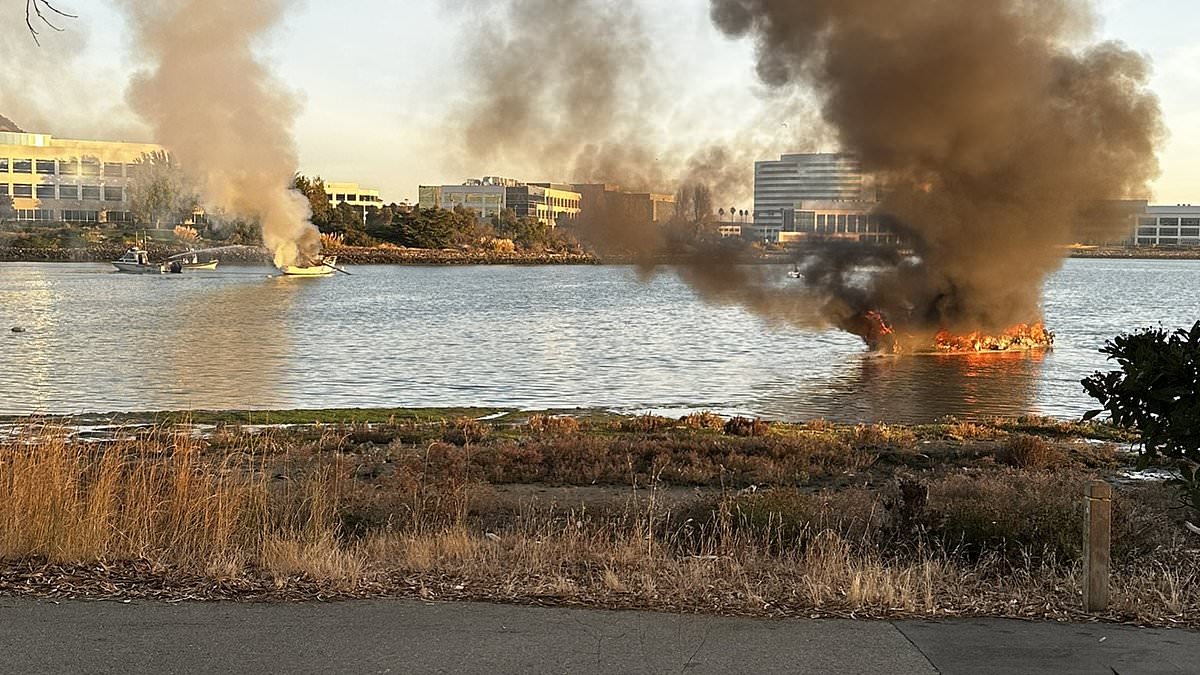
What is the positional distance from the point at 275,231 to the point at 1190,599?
14350 cm

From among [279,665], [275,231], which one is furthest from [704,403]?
[275,231]

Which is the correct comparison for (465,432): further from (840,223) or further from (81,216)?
(81,216)

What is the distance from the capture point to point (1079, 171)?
44.2 metres

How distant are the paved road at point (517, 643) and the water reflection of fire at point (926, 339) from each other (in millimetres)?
43772

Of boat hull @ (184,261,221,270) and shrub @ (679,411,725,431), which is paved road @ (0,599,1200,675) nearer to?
shrub @ (679,411,725,431)

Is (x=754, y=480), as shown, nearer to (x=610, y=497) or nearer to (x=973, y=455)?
(x=610, y=497)

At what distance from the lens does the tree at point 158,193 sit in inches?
6240

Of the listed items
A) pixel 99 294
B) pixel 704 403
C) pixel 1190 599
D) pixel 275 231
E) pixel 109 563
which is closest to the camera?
pixel 1190 599

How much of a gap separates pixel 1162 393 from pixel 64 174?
178 metres

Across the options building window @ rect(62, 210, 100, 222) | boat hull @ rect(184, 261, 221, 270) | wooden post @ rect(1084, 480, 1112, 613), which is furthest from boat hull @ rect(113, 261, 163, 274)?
wooden post @ rect(1084, 480, 1112, 613)

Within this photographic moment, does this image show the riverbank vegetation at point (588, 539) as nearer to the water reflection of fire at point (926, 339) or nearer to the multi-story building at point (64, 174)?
the water reflection of fire at point (926, 339)

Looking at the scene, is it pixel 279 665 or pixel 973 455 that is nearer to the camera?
pixel 279 665

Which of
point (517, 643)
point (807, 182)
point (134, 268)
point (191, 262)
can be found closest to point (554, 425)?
point (517, 643)

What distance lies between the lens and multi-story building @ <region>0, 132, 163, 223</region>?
164 meters
